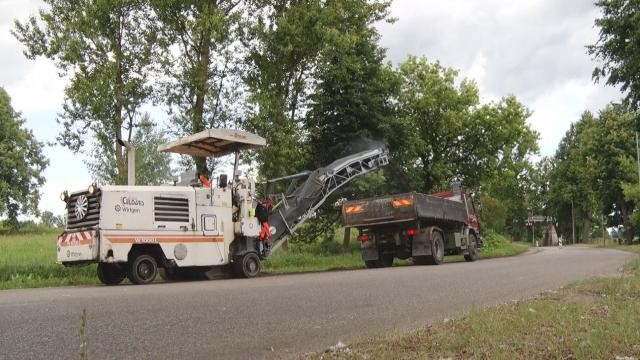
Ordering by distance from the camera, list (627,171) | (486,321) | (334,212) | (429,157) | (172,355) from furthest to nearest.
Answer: (627,171) → (429,157) → (334,212) → (486,321) → (172,355)

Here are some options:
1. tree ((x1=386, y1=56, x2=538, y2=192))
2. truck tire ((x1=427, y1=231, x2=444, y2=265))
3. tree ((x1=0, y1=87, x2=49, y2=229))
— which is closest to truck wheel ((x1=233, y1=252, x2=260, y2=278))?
truck tire ((x1=427, y1=231, x2=444, y2=265))

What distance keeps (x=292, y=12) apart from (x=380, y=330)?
50.9 ft

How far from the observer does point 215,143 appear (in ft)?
53.1

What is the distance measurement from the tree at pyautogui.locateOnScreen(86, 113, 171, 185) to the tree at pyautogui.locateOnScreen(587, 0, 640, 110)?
16331 millimetres

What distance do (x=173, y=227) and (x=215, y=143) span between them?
9.49 feet

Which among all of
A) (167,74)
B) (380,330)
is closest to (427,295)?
(380,330)

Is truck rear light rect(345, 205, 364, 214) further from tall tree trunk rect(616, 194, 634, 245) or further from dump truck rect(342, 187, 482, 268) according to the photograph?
tall tree trunk rect(616, 194, 634, 245)

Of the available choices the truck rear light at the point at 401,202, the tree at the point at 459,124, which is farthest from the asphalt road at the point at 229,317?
the tree at the point at 459,124

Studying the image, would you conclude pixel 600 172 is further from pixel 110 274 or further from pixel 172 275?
pixel 110 274

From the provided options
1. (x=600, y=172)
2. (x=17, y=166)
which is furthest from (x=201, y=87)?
(x=600, y=172)

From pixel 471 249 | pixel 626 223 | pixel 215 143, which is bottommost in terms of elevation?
pixel 471 249

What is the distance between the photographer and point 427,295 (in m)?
10.8

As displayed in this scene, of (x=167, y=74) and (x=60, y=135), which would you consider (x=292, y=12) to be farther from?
(x=60, y=135)

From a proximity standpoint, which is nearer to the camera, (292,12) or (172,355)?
(172,355)
